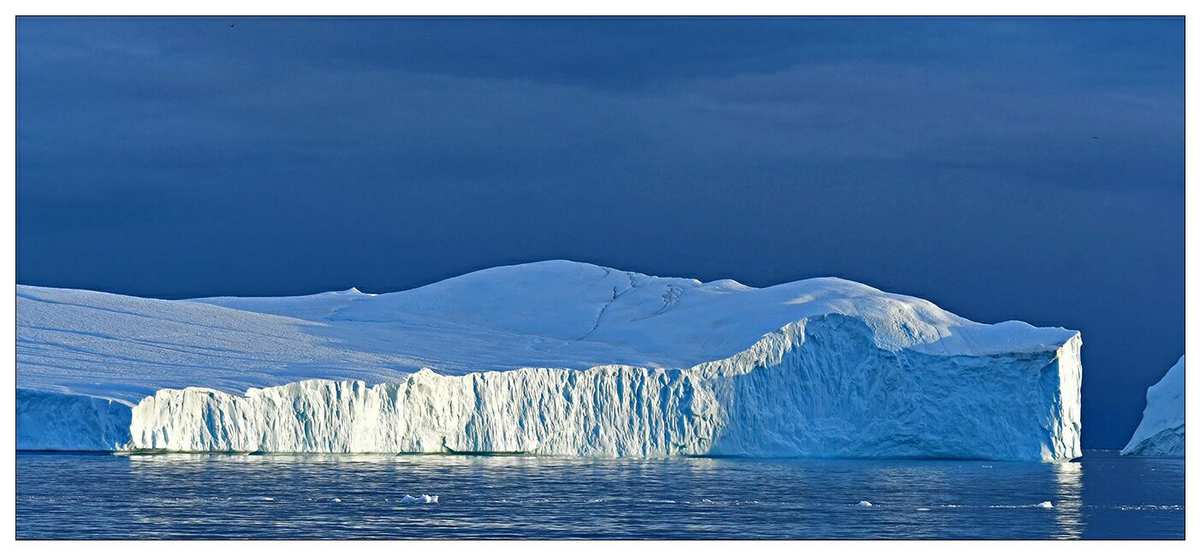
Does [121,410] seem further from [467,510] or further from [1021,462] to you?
[1021,462]

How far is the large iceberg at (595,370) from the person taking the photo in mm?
39188

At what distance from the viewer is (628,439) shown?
4419cm

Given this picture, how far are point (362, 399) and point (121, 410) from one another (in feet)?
20.4

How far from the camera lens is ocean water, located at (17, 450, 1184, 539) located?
24.1 metres

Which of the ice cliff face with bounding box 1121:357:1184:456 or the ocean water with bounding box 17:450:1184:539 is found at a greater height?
the ice cliff face with bounding box 1121:357:1184:456

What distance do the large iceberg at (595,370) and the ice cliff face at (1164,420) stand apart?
11.4m

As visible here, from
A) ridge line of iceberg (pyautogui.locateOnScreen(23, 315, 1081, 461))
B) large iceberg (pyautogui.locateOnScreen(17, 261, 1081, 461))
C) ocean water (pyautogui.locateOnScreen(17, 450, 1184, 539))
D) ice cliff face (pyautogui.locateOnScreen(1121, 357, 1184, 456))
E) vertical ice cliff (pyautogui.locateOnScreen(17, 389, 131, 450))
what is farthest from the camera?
ice cliff face (pyautogui.locateOnScreen(1121, 357, 1184, 456))

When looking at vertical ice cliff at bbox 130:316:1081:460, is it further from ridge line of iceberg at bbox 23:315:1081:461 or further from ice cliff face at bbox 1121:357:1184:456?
ice cliff face at bbox 1121:357:1184:456

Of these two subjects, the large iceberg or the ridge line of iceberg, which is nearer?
the large iceberg

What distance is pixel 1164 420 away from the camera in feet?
192

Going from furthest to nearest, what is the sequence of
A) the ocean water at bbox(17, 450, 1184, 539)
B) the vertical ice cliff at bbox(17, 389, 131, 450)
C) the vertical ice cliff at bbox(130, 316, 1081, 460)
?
the vertical ice cliff at bbox(130, 316, 1081, 460) < the vertical ice cliff at bbox(17, 389, 131, 450) < the ocean water at bbox(17, 450, 1184, 539)

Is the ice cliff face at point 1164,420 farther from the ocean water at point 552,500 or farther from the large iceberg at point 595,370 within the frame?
the ocean water at point 552,500

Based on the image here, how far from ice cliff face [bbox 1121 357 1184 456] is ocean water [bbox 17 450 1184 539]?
17836mm

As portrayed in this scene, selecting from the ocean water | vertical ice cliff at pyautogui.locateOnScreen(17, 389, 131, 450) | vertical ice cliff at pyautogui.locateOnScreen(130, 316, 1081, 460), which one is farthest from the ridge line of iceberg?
vertical ice cliff at pyautogui.locateOnScreen(17, 389, 131, 450)
